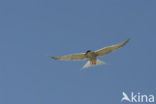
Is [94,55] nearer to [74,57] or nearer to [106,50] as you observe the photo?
[106,50]

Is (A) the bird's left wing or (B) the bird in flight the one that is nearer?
(B) the bird in flight

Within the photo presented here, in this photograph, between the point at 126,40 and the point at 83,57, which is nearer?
the point at 126,40

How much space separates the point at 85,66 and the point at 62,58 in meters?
3.62

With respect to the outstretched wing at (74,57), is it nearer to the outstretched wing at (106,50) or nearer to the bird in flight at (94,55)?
the bird in flight at (94,55)

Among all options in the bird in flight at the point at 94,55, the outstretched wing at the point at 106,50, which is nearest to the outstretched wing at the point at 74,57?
the bird in flight at the point at 94,55

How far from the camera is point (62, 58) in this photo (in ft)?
182

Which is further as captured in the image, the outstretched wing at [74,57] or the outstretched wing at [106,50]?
the outstretched wing at [74,57]

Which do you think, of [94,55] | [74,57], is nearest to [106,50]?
[94,55]

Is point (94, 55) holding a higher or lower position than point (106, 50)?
lower

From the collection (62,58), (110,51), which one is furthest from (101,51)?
(62,58)

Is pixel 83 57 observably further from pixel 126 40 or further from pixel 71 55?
pixel 126 40

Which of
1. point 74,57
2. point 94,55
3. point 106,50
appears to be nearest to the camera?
point 94,55

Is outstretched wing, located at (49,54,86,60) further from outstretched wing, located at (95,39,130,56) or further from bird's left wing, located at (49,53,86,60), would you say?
outstretched wing, located at (95,39,130,56)

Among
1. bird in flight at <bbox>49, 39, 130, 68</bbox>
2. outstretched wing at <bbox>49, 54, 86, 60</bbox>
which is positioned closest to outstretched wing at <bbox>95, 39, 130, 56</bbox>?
bird in flight at <bbox>49, 39, 130, 68</bbox>
